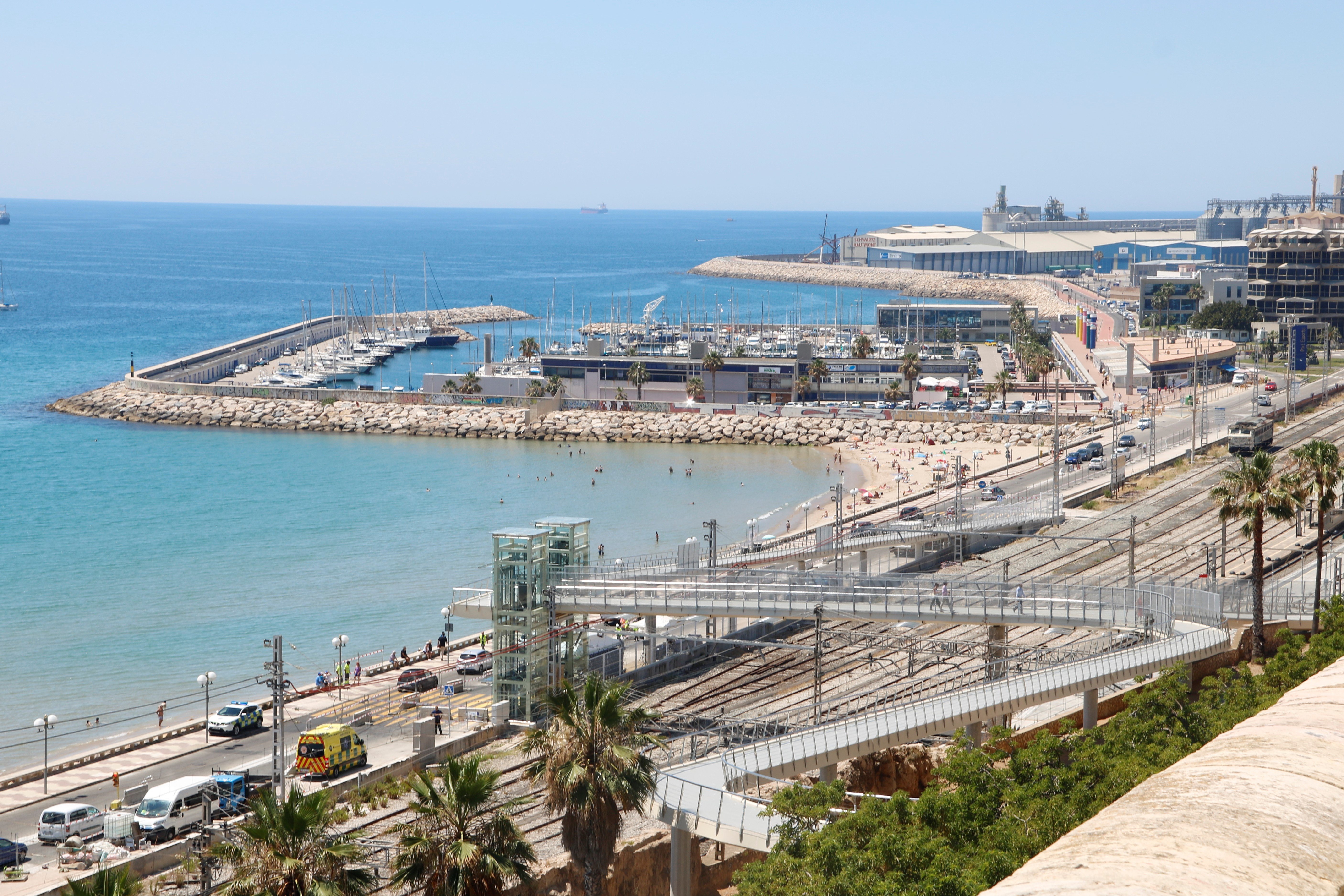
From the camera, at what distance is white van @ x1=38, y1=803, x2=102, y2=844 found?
89.0 ft

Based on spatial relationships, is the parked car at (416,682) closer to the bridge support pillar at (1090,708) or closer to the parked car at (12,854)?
the parked car at (12,854)

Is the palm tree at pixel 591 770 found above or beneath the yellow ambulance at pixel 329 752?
above

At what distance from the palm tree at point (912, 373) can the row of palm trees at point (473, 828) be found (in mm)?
75450

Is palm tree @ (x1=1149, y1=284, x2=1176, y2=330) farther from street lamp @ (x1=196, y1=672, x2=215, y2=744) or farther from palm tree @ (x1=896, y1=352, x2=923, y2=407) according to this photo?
street lamp @ (x1=196, y1=672, x2=215, y2=744)

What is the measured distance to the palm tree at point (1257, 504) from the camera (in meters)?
34.0

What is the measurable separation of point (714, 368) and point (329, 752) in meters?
69.2

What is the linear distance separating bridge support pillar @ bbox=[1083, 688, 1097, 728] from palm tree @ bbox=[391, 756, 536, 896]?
629 inches

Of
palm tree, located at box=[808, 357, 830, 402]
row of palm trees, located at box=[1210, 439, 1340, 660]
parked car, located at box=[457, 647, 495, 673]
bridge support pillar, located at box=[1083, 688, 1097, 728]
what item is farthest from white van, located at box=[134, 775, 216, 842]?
palm tree, located at box=[808, 357, 830, 402]

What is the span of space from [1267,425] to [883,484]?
63.1 ft

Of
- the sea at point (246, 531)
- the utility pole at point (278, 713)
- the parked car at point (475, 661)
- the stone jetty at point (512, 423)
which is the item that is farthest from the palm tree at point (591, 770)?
the stone jetty at point (512, 423)

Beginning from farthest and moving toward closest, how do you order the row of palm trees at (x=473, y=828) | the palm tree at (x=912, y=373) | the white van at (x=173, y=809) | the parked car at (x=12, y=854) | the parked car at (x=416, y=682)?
the palm tree at (x=912, y=373) → the parked car at (x=416, y=682) → the white van at (x=173, y=809) → the parked car at (x=12, y=854) → the row of palm trees at (x=473, y=828)

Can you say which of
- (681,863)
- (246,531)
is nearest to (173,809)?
(681,863)

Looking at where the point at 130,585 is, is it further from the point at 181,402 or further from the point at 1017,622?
the point at 181,402

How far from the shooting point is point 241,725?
3500cm
